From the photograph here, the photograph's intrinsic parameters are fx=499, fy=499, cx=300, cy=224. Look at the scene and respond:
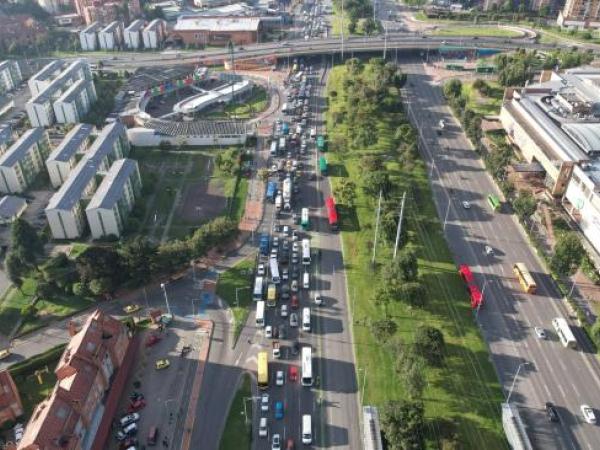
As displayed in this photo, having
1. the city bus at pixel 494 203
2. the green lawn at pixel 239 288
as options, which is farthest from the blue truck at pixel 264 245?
the city bus at pixel 494 203

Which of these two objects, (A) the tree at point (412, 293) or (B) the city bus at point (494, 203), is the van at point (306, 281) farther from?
(B) the city bus at point (494, 203)

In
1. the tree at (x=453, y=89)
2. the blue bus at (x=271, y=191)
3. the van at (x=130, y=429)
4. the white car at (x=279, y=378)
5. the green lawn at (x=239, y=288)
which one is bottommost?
the van at (x=130, y=429)

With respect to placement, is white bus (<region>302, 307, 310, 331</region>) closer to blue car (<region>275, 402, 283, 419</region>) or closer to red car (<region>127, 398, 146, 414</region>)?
blue car (<region>275, 402, 283, 419</region>)

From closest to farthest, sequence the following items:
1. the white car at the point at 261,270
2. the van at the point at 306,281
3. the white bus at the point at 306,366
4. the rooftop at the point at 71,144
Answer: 1. the white bus at the point at 306,366
2. the van at the point at 306,281
3. the white car at the point at 261,270
4. the rooftop at the point at 71,144

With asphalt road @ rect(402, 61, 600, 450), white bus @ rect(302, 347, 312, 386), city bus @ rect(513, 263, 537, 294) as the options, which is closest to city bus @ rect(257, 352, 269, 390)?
white bus @ rect(302, 347, 312, 386)

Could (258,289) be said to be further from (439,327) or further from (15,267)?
(15,267)

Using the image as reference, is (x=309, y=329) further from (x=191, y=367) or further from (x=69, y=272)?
(x=69, y=272)
